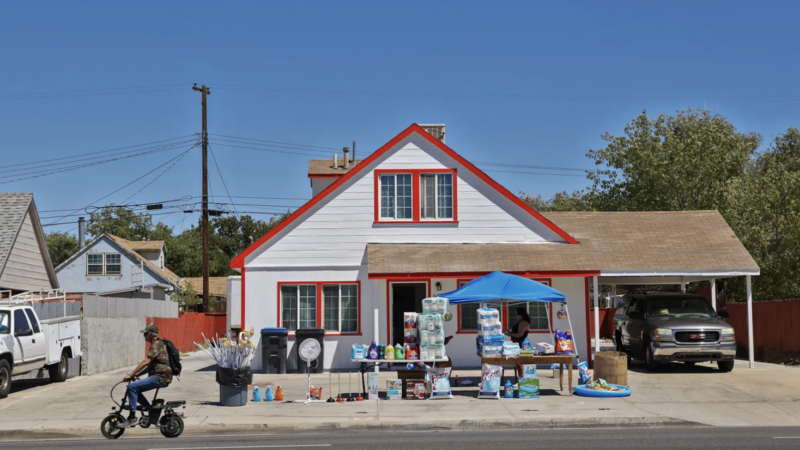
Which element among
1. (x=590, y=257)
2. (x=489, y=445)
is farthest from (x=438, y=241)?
(x=489, y=445)

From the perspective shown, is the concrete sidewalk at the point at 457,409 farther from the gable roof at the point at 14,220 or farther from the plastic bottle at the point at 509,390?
the gable roof at the point at 14,220

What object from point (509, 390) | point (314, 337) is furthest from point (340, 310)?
point (509, 390)

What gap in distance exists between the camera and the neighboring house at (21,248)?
88.1 feet

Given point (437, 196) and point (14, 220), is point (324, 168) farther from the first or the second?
point (14, 220)

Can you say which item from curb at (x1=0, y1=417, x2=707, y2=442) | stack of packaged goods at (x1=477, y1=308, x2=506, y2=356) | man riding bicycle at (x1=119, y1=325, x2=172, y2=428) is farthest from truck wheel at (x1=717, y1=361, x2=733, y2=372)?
man riding bicycle at (x1=119, y1=325, x2=172, y2=428)

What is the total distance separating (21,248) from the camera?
28.4 metres

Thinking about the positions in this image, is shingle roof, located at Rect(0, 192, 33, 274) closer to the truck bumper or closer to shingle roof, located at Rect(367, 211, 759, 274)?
shingle roof, located at Rect(367, 211, 759, 274)

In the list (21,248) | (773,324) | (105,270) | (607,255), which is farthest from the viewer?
(105,270)

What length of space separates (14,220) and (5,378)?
11.1m

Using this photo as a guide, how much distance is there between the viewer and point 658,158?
127 ft

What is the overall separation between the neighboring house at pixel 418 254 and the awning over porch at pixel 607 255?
0.04 metres

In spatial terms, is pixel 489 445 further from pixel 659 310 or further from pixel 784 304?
pixel 784 304

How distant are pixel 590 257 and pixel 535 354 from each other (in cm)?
678

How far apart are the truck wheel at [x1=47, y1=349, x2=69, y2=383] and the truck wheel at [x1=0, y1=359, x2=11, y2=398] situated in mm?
3091
